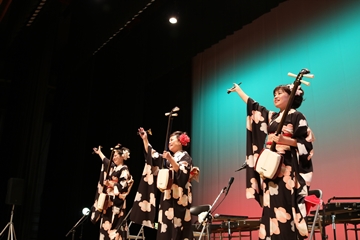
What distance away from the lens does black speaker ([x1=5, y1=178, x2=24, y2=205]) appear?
6211 millimetres

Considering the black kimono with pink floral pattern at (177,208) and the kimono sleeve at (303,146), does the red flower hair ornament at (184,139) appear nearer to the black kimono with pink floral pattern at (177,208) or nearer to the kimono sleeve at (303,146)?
the black kimono with pink floral pattern at (177,208)

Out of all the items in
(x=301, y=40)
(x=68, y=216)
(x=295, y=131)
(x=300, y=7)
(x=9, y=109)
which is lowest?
(x=68, y=216)

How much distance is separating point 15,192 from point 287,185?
5001mm

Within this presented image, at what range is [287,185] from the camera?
259 cm

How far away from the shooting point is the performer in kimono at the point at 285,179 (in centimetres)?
252

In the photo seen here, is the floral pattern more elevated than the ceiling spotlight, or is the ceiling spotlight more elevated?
the ceiling spotlight

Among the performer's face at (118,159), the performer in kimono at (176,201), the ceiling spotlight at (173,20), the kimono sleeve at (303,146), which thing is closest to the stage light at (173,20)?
the ceiling spotlight at (173,20)

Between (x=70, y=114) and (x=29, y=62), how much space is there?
1.27 metres

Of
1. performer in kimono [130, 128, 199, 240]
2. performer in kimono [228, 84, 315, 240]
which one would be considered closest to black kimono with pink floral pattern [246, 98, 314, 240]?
performer in kimono [228, 84, 315, 240]

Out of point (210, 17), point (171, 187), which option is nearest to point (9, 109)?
point (210, 17)

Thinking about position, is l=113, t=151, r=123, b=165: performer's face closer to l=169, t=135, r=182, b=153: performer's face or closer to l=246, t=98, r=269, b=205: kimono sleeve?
l=169, t=135, r=182, b=153: performer's face

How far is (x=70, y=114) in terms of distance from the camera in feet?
26.2

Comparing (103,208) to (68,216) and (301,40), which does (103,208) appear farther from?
(301,40)

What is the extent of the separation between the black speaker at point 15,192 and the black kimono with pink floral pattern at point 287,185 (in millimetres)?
4660
